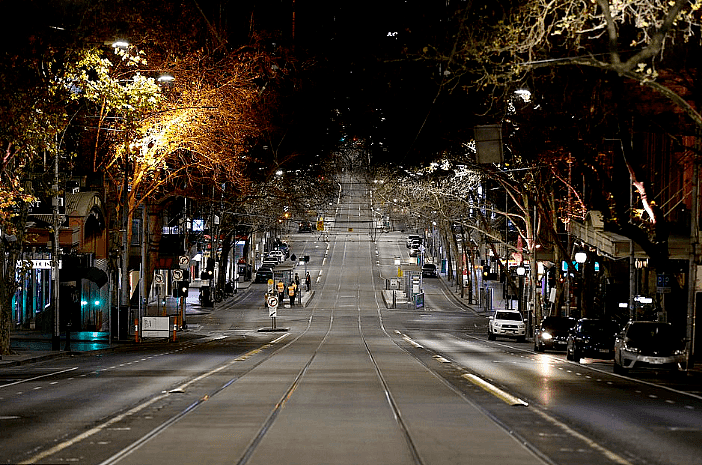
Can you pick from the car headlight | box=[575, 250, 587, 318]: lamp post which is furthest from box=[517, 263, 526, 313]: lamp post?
the car headlight

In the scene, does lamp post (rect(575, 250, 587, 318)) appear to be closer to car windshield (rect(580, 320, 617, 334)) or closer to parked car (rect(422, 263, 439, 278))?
car windshield (rect(580, 320, 617, 334))

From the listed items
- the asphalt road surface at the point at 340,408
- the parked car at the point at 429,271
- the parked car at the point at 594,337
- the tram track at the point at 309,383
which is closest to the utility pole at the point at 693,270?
the asphalt road surface at the point at 340,408

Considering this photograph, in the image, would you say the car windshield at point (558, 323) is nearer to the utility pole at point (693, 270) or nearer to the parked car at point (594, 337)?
the parked car at point (594, 337)

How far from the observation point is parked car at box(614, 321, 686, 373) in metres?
31.4

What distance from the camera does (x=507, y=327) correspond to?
59.0 meters

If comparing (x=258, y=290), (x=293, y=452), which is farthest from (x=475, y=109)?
(x=258, y=290)

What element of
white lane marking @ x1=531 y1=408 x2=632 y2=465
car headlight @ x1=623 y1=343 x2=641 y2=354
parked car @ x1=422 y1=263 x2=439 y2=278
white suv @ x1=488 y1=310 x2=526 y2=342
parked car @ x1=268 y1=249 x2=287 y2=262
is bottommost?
white suv @ x1=488 y1=310 x2=526 y2=342

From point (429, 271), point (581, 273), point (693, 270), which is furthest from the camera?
point (429, 271)

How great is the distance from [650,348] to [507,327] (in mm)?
27429

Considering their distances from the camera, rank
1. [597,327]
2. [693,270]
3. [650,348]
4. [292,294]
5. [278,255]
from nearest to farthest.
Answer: [650,348] < [693,270] < [597,327] < [292,294] < [278,255]

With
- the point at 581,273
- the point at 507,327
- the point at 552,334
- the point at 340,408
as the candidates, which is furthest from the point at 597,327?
the point at 340,408

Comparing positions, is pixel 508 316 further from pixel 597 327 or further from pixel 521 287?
pixel 597 327

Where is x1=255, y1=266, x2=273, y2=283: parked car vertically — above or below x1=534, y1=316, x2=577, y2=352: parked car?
above

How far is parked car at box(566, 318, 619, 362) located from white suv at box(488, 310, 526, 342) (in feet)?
60.5
